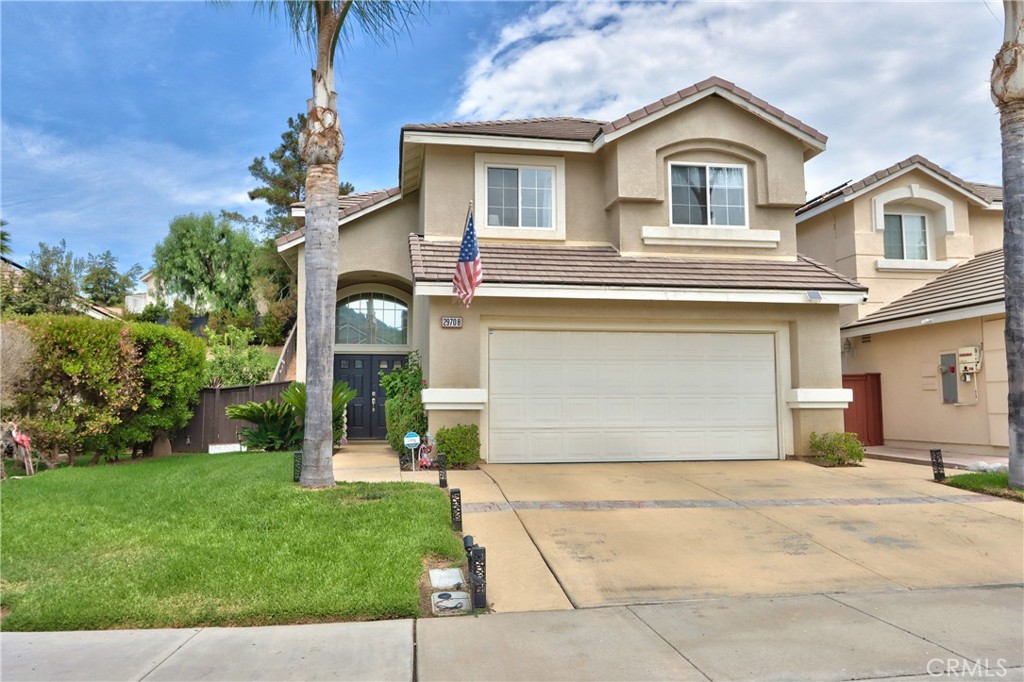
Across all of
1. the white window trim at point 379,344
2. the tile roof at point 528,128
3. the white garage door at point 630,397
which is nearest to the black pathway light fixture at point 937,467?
the white garage door at point 630,397

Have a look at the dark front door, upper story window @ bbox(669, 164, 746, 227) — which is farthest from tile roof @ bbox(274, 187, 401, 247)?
upper story window @ bbox(669, 164, 746, 227)

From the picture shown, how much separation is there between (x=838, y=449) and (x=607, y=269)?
206 inches

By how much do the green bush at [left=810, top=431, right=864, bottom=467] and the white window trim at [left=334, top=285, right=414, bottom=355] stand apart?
9.56 m

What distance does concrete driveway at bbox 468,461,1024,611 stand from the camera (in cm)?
577

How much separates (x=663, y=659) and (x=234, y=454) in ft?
35.4

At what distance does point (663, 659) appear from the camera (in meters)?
4.26

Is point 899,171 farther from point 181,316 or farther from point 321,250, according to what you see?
point 181,316

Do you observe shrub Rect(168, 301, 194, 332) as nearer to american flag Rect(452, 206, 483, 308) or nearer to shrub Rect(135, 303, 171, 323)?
shrub Rect(135, 303, 171, 323)

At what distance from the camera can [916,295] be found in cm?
1563

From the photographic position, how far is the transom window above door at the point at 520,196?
13281mm

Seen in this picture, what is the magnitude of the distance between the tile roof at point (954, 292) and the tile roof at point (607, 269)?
272cm

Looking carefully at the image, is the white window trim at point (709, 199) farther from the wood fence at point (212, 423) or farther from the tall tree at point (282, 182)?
the tall tree at point (282, 182)

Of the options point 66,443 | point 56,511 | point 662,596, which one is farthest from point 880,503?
point 66,443

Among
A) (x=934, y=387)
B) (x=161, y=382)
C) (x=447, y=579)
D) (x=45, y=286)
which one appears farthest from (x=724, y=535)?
(x=45, y=286)
